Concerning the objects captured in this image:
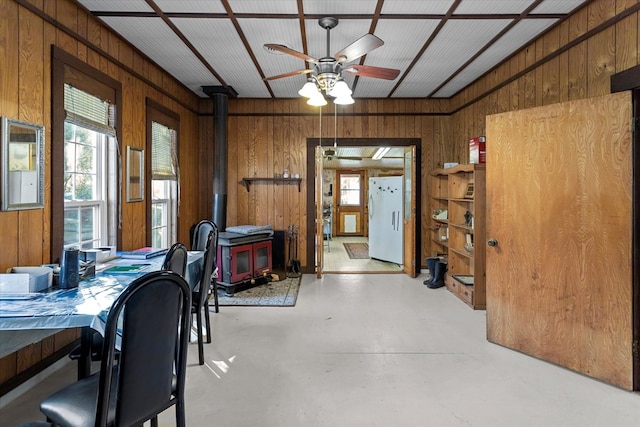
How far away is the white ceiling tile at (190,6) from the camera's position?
2904mm

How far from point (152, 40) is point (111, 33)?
1.16 ft

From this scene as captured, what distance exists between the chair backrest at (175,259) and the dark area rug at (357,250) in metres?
5.81

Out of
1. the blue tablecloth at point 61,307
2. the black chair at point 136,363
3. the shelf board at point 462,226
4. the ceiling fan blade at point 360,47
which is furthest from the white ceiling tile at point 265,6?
the shelf board at point 462,226

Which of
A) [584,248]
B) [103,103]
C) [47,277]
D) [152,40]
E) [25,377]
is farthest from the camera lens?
[152,40]

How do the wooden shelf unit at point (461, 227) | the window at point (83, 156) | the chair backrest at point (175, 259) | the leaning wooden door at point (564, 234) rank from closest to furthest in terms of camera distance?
the chair backrest at point (175, 259) < the leaning wooden door at point (564, 234) < the window at point (83, 156) < the wooden shelf unit at point (461, 227)

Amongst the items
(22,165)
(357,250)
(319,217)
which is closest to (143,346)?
(22,165)

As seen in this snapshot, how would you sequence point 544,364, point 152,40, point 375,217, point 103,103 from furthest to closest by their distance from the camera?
1. point 375,217
2. point 152,40
3. point 103,103
4. point 544,364

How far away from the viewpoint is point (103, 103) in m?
3.34

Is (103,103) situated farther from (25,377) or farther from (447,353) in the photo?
(447,353)

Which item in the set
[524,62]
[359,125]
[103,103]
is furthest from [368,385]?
[359,125]

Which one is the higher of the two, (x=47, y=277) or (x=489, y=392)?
(x=47, y=277)

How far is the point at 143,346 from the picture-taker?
1.37m

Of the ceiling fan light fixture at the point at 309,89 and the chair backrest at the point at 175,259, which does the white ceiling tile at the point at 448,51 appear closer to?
the ceiling fan light fixture at the point at 309,89

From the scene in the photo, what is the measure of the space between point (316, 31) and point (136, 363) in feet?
10.2
